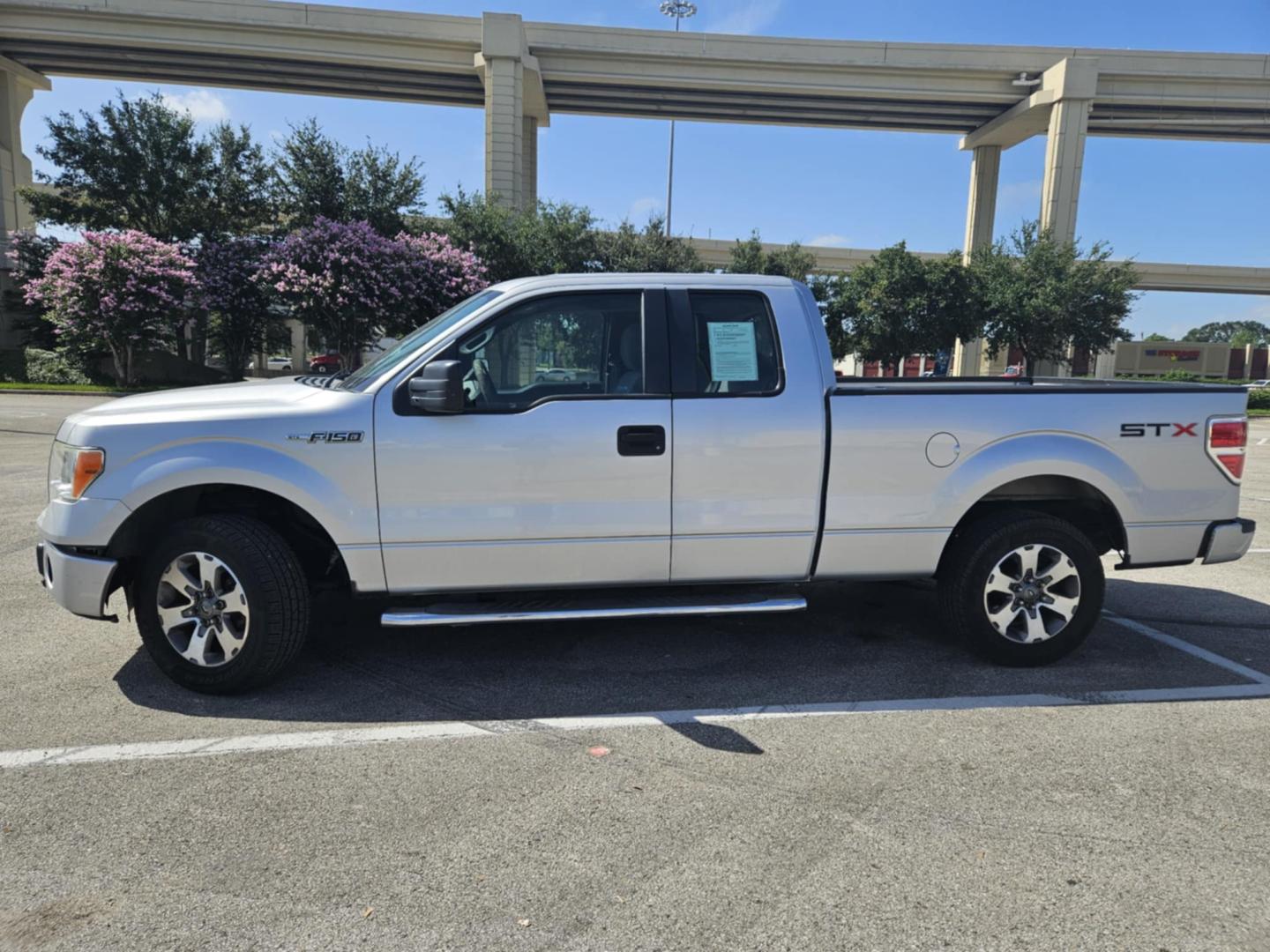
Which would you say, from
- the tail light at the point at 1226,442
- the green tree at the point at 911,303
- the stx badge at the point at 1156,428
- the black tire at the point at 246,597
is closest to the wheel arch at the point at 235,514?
the black tire at the point at 246,597

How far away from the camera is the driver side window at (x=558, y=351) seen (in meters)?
4.12

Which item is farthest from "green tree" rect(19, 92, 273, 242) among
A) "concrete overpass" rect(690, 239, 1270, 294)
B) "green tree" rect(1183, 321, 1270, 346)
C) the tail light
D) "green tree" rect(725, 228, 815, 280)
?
"green tree" rect(1183, 321, 1270, 346)

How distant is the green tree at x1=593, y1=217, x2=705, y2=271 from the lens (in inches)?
1104

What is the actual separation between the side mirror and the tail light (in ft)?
13.3

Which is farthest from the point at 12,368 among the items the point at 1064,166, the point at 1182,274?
the point at 1182,274

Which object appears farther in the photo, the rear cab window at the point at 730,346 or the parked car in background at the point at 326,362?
the parked car in background at the point at 326,362

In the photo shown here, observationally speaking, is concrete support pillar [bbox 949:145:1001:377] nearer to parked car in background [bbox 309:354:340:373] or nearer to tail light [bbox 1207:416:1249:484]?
parked car in background [bbox 309:354:340:373]

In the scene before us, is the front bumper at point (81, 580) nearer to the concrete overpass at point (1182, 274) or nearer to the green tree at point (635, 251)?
the green tree at point (635, 251)

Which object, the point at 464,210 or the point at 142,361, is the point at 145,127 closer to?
the point at 142,361

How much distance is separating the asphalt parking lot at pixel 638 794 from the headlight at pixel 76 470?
103 cm

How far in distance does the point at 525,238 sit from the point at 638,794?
27.2 m

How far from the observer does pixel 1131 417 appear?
4.34 m

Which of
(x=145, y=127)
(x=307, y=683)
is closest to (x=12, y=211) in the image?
(x=145, y=127)

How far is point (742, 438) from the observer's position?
13.4ft
